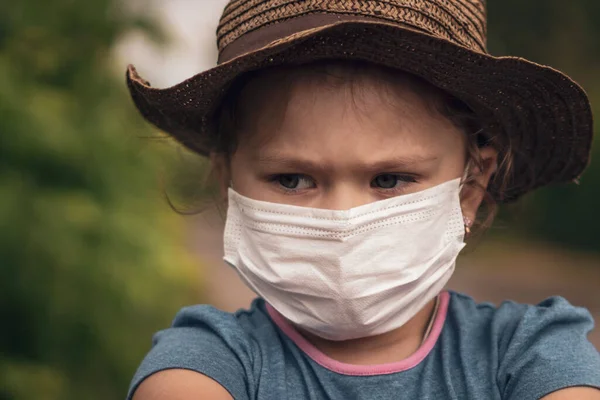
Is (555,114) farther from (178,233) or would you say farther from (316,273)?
(178,233)

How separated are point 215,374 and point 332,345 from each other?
425mm

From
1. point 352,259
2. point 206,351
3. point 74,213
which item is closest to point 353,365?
point 352,259

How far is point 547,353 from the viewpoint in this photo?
210 centimetres

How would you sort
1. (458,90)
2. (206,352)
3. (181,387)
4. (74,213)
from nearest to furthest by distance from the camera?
(181,387) → (206,352) → (458,90) → (74,213)

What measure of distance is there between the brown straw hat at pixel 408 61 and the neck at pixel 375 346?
0.58m

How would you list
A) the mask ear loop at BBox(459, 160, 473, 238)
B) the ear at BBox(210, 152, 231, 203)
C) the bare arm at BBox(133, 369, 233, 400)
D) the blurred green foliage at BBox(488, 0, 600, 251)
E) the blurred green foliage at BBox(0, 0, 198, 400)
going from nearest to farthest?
the bare arm at BBox(133, 369, 233, 400) < the mask ear loop at BBox(459, 160, 473, 238) < the ear at BBox(210, 152, 231, 203) < the blurred green foliage at BBox(0, 0, 198, 400) < the blurred green foliage at BBox(488, 0, 600, 251)

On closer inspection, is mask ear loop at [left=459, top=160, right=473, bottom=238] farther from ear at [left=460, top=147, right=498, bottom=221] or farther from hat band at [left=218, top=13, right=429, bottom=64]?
hat band at [left=218, top=13, right=429, bottom=64]

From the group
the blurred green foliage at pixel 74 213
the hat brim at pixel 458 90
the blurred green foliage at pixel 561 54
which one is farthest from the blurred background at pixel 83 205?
the blurred green foliage at pixel 561 54

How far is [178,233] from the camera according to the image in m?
4.36

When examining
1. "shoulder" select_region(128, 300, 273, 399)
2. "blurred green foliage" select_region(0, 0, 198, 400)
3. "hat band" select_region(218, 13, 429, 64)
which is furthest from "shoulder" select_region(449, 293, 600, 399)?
"blurred green foliage" select_region(0, 0, 198, 400)

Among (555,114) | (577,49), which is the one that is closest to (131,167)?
(555,114)

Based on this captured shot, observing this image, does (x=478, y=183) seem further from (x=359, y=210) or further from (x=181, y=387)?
(x=181, y=387)

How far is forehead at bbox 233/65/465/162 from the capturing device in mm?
2152

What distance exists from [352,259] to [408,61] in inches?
20.3
